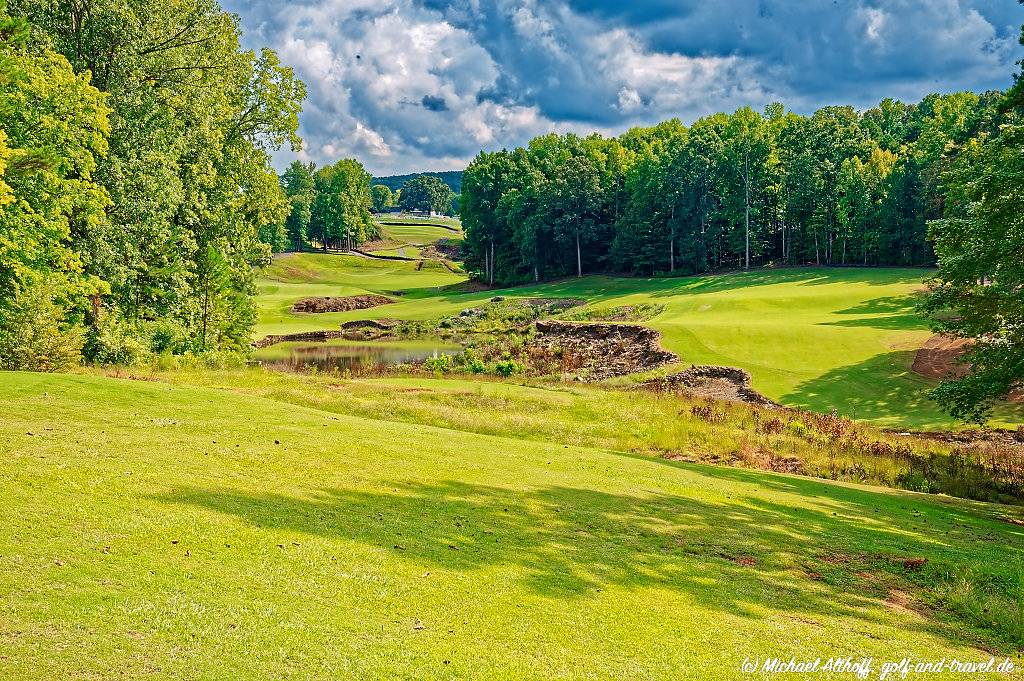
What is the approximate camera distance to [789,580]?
870cm

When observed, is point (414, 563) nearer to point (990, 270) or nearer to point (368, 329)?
point (990, 270)

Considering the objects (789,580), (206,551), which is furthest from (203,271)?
(789,580)

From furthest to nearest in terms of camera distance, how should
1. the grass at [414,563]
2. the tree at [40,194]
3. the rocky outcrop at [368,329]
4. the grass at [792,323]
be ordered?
the rocky outcrop at [368,329] < the grass at [792,323] < the tree at [40,194] < the grass at [414,563]

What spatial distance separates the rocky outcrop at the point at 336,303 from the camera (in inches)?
3118

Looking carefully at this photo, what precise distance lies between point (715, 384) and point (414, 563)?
2596cm

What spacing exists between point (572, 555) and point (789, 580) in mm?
2743

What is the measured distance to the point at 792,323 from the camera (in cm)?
4072

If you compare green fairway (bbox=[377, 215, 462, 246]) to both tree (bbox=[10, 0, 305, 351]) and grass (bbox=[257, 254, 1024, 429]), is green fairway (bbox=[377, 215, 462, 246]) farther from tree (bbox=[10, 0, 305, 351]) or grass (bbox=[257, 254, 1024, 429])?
tree (bbox=[10, 0, 305, 351])

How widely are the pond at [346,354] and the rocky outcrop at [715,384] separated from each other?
1688 cm

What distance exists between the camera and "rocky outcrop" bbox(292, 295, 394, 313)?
260 ft

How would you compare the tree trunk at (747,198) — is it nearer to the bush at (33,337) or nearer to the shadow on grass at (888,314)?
the shadow on grass at (888,314)

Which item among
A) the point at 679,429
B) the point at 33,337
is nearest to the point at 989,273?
the point at 679,429

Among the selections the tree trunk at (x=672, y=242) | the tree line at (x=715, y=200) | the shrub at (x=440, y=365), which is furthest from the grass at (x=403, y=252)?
the shrub at (x=440, y=365)

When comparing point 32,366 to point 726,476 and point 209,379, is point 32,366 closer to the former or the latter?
point 209,379
